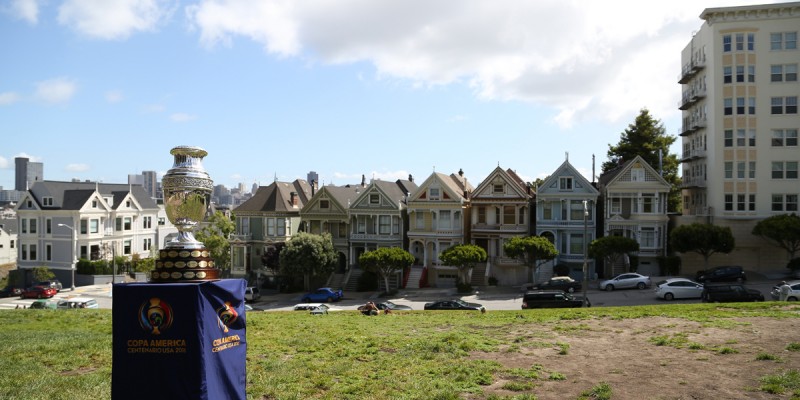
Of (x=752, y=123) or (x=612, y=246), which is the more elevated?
(x=752, y=123)

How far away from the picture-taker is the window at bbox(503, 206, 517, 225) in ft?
160

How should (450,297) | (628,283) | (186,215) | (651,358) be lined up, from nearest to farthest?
(186,215), (651,358), (628,283), (450,297)

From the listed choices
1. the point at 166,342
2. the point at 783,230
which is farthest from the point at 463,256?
the point at 166,342

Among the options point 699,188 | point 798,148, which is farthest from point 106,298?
point 798,148

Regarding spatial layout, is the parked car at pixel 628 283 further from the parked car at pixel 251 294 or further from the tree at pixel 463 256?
the parked car at pixel 251 294

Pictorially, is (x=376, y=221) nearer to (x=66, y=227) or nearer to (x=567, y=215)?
(x=567, y=215)

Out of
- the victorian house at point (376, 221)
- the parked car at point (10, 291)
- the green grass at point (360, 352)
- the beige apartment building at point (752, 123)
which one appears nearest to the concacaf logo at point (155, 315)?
the green grass at point (360, 352)

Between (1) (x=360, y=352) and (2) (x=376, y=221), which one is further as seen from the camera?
(2) (x=376, y=221)

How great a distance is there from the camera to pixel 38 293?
4959cm

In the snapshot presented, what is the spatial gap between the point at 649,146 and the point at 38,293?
59.0m

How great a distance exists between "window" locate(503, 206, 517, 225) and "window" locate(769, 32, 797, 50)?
23.6m

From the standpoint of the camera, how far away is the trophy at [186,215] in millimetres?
8266

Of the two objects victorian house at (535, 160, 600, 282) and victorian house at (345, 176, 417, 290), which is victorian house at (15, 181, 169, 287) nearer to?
victorian house at (345, 176, 417, 290)

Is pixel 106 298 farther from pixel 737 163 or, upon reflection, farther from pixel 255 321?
pixel 737 163
